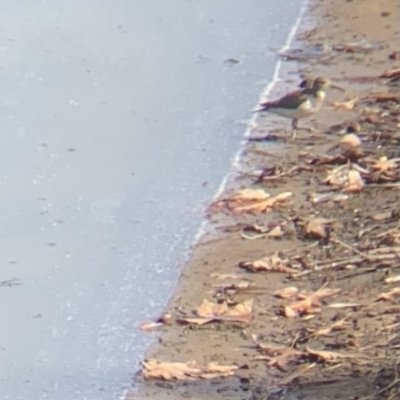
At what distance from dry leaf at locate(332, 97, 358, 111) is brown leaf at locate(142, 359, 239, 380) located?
271 centimetres

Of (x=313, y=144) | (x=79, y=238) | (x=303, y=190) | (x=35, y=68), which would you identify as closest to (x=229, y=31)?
(x=35, y=68)

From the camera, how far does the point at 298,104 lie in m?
6.56

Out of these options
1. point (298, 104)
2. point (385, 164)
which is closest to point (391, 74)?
point (298, 104)

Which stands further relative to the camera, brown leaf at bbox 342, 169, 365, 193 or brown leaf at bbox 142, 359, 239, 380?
brown leaf at bbox 342, 169, 365, 193

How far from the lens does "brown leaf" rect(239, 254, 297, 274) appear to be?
5289 millimetres

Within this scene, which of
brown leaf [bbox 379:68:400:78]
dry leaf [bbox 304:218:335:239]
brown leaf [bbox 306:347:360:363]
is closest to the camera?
brown leaf [bbox 306:347:360:363]

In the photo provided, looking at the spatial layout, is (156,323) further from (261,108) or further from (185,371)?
(261,108)

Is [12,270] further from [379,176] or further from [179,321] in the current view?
[379,176]

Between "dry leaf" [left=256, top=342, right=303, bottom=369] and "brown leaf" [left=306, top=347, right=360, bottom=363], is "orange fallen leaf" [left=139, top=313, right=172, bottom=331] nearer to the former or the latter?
"dry leaf" [left=256, top=342, right=303, bottom=369]

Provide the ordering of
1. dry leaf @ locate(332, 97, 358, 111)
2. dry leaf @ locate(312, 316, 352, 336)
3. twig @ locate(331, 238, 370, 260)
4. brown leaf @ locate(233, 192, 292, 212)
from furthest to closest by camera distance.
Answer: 1. dry leaf @ locate(332, 97, 358, 111)
2. brown leaf @ locate(233, 192, 292, 212)
3. twig @ locate(331, 238, 370, 260)
4. dry leaf @ locate(312, 316, 352, 336)

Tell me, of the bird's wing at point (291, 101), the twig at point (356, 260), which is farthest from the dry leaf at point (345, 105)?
the twig at point (356, 260)

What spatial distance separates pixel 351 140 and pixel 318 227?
41.4 inches

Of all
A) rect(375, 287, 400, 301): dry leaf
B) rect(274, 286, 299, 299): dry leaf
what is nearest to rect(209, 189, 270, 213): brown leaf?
rect(274, 286, 299, 299): dry leaf

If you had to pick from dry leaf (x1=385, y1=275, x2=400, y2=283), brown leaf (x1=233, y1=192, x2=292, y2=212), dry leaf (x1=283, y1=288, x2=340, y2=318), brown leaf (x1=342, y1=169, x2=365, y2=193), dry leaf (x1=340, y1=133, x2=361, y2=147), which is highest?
dry leaf (x1=283, y1=288, x2=340, y2=318)
